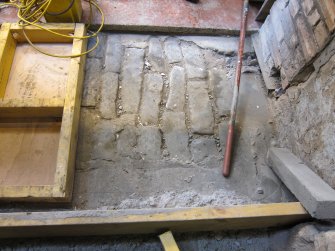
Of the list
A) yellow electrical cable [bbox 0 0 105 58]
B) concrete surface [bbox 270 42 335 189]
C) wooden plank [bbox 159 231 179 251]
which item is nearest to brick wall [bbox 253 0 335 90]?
concrete surface [bbox 270 42 335 189]

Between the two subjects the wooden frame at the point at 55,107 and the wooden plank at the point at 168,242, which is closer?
the wooden plank at the point at 168,242

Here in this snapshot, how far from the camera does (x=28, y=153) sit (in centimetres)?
209

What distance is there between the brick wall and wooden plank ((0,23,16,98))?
2.20 m

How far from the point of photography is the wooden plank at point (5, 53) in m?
2.32

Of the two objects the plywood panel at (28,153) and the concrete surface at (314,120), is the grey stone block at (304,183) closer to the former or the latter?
the concrete surface at (314,120)

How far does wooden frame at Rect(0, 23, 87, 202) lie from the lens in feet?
5.83

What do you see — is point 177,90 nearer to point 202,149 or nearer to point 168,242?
point 202,149

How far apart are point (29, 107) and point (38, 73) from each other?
0.51 m

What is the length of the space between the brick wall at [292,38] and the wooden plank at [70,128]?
1605mm

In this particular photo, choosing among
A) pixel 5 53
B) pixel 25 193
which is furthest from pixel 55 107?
pixel 5 53

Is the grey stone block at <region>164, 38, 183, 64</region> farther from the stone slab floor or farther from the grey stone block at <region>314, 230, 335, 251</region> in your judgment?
the grey stone block at <region>314, 230, 335, 251</region>

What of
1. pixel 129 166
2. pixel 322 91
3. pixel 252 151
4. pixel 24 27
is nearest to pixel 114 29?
pixel 24 27

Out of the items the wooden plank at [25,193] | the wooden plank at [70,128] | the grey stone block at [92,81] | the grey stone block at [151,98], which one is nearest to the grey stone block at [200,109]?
the grey stone block at [151,98]

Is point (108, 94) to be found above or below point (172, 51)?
below
